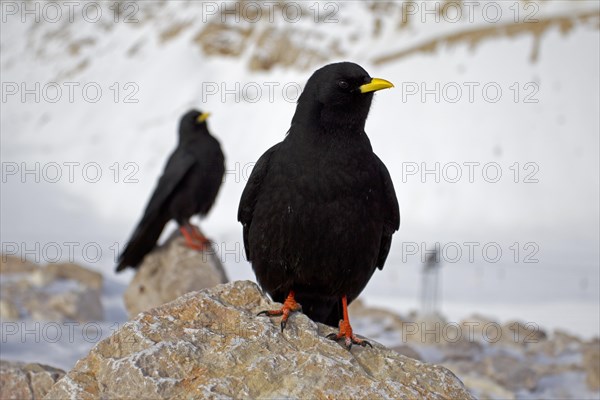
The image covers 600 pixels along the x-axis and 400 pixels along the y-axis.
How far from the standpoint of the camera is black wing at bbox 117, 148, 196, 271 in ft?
27.3

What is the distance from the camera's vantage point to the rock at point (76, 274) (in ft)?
31.6

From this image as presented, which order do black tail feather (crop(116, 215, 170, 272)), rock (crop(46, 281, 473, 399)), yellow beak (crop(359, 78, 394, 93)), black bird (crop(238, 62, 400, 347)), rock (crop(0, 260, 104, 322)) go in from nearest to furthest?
rock (crop(46, 281, 473, 399)) → black bird (crop(238, 62, 400, 347)) → yellow beak (crop(359, 78, 394, 93)) → rock (crop(0, 260, 104, 322)) → black tail feather (crop(116, 215, 170, 272))

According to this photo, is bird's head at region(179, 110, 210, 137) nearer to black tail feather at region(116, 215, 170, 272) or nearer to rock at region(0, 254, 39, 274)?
black tail feather at region(116, 215, 170, 272)

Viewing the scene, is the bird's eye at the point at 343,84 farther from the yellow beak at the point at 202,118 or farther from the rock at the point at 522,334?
the rock at the point at 522,334

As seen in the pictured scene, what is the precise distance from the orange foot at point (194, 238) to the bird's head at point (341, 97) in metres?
4.48

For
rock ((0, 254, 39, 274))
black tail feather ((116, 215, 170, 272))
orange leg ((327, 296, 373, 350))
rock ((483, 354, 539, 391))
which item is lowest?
rock ((483, 354, 539, 391))

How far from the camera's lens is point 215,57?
231 feet

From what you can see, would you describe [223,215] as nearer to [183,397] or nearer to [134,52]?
[183,397]

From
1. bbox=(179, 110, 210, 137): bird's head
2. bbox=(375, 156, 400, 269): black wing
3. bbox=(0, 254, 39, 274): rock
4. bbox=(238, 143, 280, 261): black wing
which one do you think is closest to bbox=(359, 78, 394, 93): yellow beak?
bbox=(375, 156, 400, 269): black wing

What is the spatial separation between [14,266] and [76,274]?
2.98 feet

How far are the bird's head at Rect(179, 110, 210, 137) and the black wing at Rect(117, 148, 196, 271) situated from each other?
37 cm

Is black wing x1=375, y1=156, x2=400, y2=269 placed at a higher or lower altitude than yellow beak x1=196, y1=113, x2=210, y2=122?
lower

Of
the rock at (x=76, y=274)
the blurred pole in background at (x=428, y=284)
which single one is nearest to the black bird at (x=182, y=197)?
the rock at (x=76, y=274)

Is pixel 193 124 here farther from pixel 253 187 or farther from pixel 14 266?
pixel 253 187
